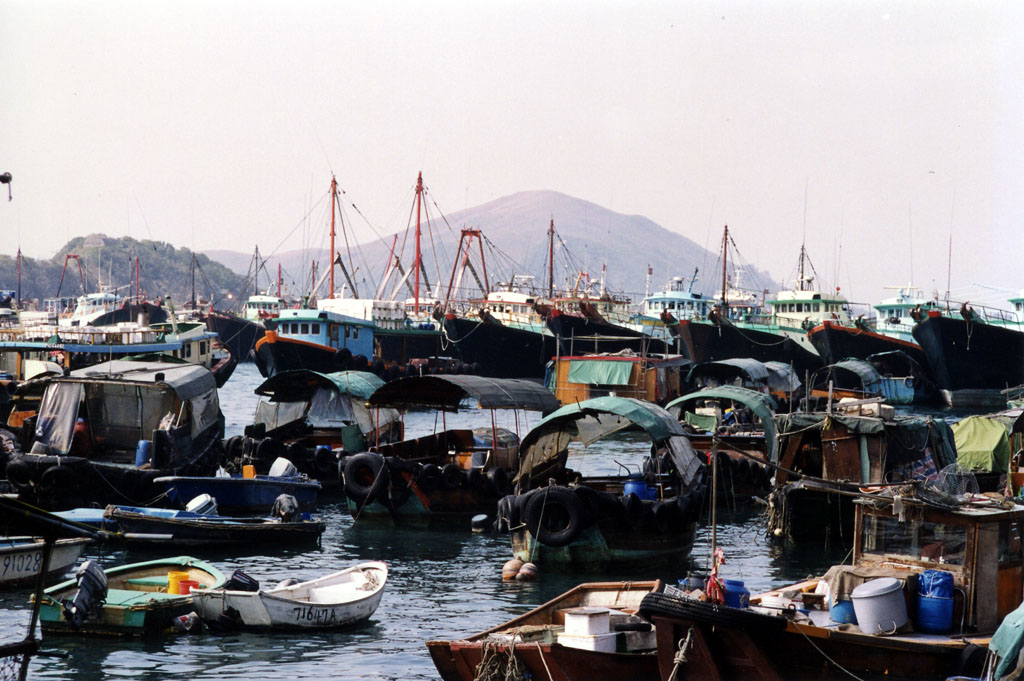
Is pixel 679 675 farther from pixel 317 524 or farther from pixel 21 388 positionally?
pixel 21 388

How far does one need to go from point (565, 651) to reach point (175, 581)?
6356 millimetres

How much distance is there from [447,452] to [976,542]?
50.2ft

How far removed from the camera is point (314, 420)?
29.3m

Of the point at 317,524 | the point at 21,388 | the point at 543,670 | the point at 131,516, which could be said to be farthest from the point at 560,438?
the point at 21,388

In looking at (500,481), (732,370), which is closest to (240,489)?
(500,481)

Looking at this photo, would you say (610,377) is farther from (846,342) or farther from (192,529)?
(846,342)

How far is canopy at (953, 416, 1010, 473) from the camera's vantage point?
26.3 metres

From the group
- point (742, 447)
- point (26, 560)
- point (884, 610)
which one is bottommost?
point (26, 560)

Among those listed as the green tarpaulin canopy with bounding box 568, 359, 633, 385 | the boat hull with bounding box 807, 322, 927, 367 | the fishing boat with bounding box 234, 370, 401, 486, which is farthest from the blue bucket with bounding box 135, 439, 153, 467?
the boat hull with bounding box 807, 322, 927, 367

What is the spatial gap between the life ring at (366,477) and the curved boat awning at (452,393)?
2.50 m

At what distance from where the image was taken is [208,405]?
25516mm

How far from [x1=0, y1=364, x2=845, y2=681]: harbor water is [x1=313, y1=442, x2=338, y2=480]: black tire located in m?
0.60

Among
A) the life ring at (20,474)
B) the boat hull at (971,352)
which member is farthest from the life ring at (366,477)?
the boat hull at (971,352)

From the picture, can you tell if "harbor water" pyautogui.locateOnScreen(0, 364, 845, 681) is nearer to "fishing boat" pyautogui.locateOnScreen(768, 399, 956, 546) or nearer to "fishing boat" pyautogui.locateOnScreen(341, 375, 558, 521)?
"fishing boat" pyautogui.locateOnScreen(341, 375, 558, 521)
